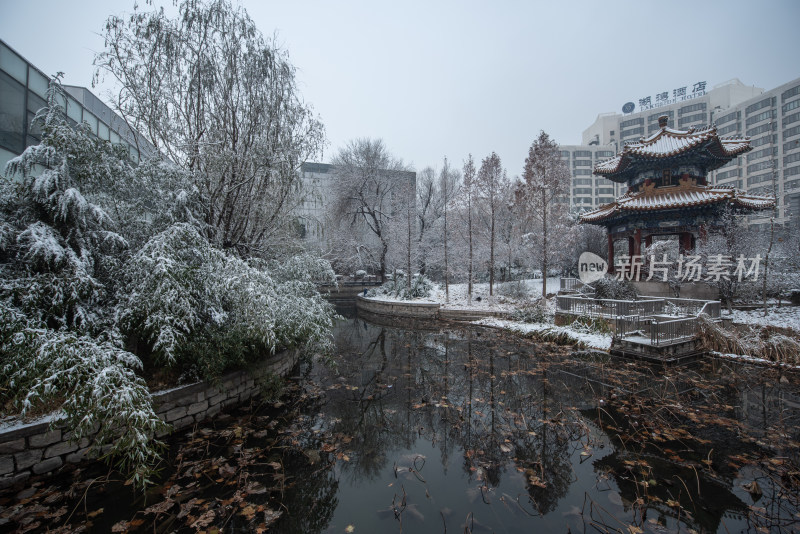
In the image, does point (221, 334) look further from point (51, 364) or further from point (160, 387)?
point (51, 364)

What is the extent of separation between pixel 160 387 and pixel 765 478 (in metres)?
8.06

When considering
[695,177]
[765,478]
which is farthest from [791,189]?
[765,478]

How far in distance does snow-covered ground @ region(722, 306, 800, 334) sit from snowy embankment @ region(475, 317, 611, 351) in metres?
5.39

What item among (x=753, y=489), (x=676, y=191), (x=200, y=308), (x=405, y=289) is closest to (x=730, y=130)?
(x=676, y=191)

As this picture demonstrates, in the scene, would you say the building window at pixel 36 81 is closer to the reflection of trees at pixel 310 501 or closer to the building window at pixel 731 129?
the reflection of trees at pixel 310 501

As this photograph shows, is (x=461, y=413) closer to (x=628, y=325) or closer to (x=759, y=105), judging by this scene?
(x=628, y=325)

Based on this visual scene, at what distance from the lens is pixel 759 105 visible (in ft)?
164

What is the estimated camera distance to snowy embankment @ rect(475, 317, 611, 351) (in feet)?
35.7

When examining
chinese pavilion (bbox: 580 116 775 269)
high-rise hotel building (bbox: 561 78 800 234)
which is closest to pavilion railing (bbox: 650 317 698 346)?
chinese pavilion (bbox: 580 116 775 269)

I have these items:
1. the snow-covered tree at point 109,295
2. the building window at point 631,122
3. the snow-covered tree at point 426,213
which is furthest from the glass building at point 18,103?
the building window at point 631,122

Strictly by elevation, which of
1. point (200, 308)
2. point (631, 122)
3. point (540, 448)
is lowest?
point (540, 448)

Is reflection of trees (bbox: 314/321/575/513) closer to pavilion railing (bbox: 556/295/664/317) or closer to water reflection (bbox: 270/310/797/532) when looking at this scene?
water reflection (bbox: 270/310/797/532)

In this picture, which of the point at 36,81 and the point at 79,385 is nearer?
the point at 79,385

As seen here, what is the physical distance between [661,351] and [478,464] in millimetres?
7537
